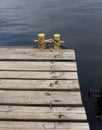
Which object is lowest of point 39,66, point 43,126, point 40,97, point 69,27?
point 69,27

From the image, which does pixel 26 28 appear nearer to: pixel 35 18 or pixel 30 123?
pixel 35 18

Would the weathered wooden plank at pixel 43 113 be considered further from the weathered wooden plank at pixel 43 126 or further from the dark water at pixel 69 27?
the dark water at pixel 69 27

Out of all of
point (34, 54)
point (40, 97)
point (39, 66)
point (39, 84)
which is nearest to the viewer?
point (40, 97)

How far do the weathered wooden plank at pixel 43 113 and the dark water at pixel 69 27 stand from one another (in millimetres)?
3064

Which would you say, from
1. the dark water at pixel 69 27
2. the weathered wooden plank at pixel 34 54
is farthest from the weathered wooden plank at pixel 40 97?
the dark water at pixel 69 27

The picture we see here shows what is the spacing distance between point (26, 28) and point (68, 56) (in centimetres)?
1047

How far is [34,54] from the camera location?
21.2 feet

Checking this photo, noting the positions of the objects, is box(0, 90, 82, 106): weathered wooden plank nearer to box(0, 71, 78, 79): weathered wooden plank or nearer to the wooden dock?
the wooden dock

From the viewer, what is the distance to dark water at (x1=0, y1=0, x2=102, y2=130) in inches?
384

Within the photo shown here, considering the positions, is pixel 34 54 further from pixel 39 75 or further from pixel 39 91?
pixel 39 91

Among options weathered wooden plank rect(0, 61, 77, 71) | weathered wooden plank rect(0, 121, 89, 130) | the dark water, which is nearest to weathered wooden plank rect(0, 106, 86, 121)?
weathered wooden plank rect(0, 121, 89, 130)

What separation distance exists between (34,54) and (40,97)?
77.4 inches

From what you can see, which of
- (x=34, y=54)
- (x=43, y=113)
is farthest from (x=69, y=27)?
(x=43, y=113)

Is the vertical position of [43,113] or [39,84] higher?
[39,84]
